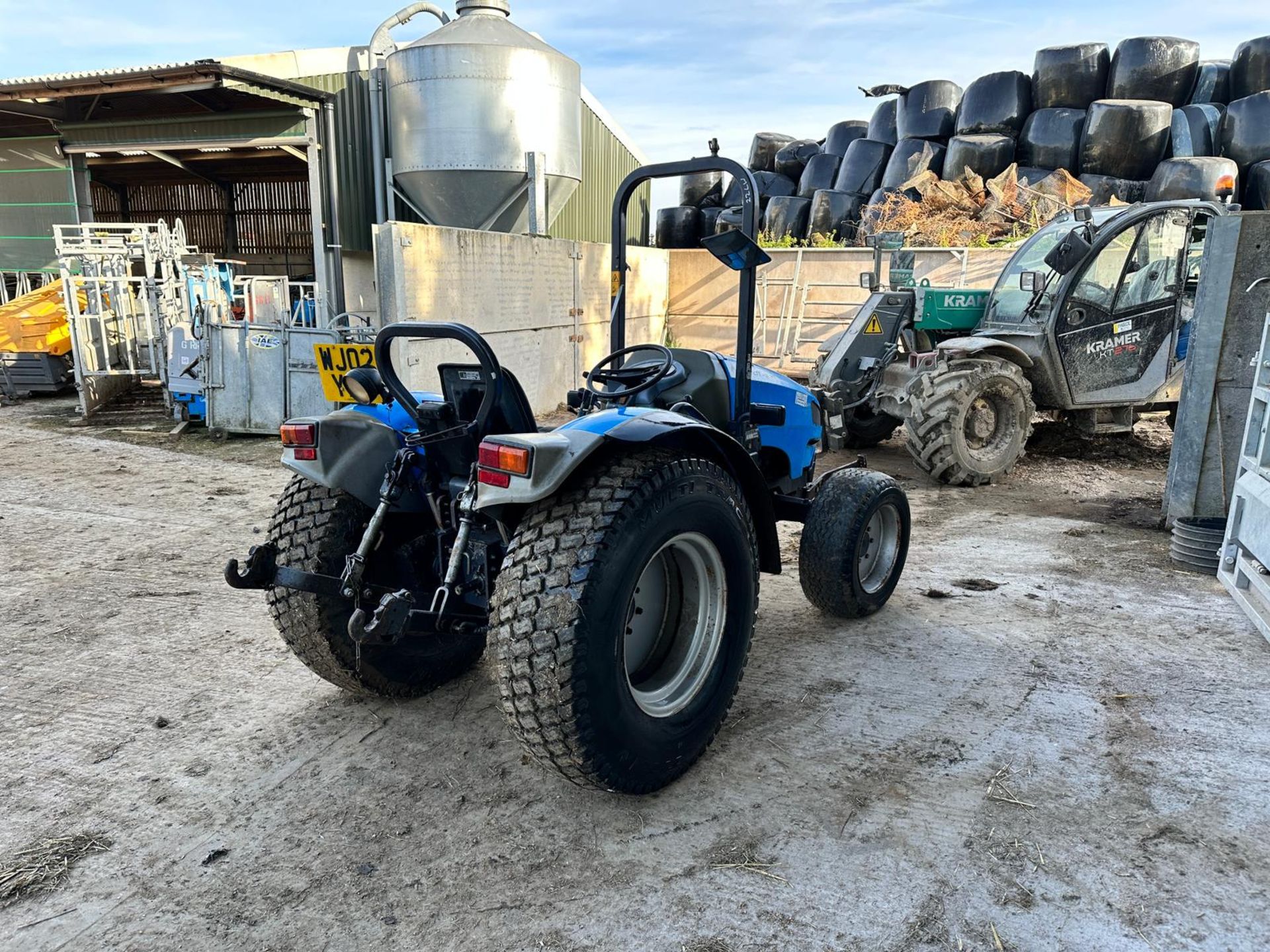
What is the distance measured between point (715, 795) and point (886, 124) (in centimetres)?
1441

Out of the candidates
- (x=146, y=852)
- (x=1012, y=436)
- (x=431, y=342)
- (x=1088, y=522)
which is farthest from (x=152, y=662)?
(x=1012, y=436)

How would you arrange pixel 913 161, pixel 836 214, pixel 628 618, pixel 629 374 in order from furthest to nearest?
pixel 836 214, pixel 913 161, pixel 629 374, pixel 628 618

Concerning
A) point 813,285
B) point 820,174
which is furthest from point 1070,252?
point 820,174

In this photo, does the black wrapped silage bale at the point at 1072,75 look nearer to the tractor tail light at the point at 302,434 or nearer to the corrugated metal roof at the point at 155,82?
the corrugated metal roof at the point at 155,82

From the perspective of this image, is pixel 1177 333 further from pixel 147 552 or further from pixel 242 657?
pixel 147 552

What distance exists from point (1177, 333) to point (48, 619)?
817 centimetres

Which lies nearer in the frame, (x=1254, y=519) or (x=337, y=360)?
(x=1254, y=519)

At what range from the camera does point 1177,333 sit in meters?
7.21

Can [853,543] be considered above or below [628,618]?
below

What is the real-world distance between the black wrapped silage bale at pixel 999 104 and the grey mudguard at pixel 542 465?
43.4 feet

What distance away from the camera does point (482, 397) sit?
2910mm

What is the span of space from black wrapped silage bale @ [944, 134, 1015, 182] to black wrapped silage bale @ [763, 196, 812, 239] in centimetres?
245

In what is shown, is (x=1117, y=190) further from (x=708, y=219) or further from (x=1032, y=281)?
(x=1032, y=281)

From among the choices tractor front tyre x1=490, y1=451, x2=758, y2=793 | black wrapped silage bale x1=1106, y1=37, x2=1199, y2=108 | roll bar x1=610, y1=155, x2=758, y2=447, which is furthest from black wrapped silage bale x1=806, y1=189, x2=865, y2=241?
tractor front tyre x1=490, y1=451, x2=758, y2=793
